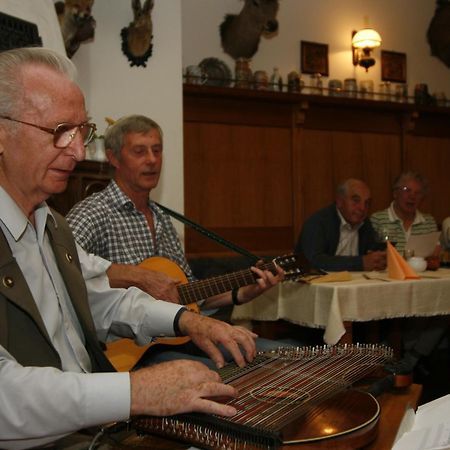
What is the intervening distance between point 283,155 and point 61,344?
5011 millimetres

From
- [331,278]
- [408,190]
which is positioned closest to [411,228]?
[408,190]

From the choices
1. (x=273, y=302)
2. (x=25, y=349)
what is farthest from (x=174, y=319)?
(x=273, y=302)

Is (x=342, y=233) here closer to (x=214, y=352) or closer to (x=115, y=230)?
(x=115, y=230)

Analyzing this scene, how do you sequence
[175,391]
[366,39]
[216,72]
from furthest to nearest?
[366,39], [216,72], [175,391]

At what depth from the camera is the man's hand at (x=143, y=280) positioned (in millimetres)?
2707

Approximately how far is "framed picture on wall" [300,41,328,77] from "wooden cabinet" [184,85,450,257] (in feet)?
1.44

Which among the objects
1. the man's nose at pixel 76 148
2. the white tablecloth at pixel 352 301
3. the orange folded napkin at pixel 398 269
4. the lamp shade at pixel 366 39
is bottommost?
the white tablecloth at pixel 352 301

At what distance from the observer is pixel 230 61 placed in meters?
6.13

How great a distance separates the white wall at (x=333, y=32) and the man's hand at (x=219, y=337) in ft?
15.1

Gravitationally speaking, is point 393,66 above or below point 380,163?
above

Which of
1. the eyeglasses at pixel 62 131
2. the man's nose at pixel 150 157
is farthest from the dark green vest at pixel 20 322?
the man's nose at pixel 150 157

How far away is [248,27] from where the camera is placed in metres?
5.95

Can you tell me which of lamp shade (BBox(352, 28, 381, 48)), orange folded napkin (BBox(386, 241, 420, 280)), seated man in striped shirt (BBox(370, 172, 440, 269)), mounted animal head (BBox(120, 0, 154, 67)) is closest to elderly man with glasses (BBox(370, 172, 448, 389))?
seated man in striped shirt (BBox(370, 172, 440, 269))

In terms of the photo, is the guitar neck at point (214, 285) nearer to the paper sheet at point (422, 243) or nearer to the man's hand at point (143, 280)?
the man's hand at point (143, 280)
